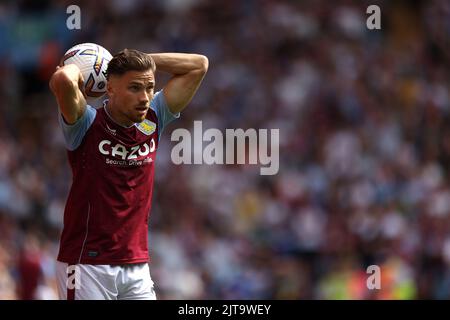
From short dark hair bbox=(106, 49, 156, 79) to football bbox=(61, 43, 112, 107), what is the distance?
0.15 m

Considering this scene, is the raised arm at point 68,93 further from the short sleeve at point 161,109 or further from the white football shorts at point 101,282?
the white football shorts at point 101,282

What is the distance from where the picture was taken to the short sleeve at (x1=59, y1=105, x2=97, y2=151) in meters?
5.92

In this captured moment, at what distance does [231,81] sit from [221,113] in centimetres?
71

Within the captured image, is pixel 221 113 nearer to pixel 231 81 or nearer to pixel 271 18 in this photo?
pixel 231 81

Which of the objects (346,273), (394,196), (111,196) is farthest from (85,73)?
(394,196)

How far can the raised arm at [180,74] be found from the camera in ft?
21.0

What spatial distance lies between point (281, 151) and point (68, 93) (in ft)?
30.3

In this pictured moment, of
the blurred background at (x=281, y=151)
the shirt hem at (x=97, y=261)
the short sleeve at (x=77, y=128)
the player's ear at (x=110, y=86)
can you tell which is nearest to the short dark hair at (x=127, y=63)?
the player's ear at (x=110, y=86)

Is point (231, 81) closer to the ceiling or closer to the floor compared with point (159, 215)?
closer to the ceiling

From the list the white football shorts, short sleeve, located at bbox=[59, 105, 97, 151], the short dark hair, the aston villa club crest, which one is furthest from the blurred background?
the short dark hair

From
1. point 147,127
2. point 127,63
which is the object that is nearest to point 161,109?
point 147,127

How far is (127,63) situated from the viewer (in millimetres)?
5980

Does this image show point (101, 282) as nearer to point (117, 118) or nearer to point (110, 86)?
→ point (117, 118)
